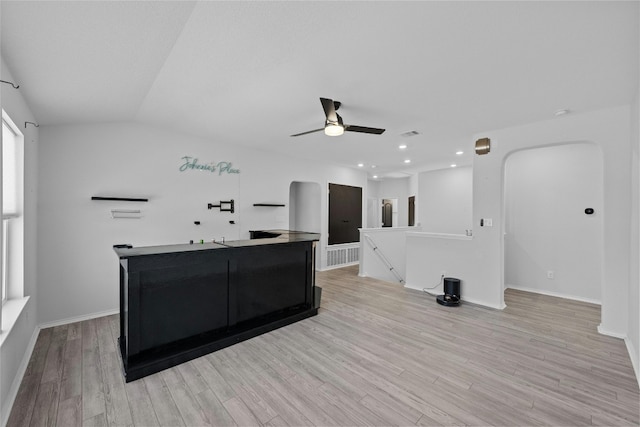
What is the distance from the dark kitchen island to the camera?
2393 millimetres

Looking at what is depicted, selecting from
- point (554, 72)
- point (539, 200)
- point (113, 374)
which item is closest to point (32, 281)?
point (113, 374)

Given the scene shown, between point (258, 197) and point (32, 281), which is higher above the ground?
point (258, 197)

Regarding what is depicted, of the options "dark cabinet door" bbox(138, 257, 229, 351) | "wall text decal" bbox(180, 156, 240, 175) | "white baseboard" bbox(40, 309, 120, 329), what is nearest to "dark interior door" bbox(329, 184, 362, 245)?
"wall text decal" bbox(180, 156, 240, 175)

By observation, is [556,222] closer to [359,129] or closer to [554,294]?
[554,294]

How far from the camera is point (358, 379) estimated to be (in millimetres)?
2326

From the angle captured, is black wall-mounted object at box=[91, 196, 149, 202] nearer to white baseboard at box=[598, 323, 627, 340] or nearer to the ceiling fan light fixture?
the ceiling fan light fixture

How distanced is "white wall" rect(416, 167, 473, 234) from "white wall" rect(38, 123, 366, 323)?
5353 millimetres

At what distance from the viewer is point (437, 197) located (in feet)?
24.8

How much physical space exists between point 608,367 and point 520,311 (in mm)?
1461

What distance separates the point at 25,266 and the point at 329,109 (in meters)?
3.48

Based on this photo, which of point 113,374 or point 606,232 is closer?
point 113,374

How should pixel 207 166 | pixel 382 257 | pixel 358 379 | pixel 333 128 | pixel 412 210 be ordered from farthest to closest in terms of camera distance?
pixel 412 210
pixel 382 257
pixel 207 166
pixel 333 128
pixel 358 379

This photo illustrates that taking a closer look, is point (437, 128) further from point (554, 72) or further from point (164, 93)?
point (164, 93)

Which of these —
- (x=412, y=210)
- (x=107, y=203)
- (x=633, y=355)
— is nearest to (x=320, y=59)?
(x=107, y=203)
